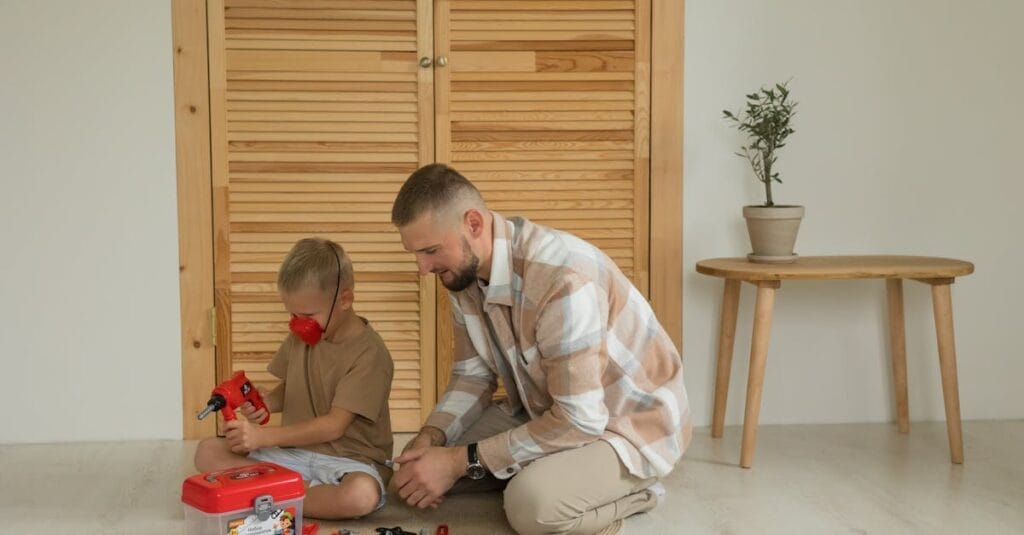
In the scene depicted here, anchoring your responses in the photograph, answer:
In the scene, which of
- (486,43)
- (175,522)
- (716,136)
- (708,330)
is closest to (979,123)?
(716,136)

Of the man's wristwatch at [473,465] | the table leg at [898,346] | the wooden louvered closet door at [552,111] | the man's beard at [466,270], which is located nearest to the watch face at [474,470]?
the man's wristwatch at [473,465]

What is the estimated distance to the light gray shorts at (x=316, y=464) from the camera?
2.47m

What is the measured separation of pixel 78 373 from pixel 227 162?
2.25 ft

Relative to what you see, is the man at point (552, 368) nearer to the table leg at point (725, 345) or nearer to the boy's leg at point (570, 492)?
the boy's leg at point (570, 492)

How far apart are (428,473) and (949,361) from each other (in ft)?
4.54

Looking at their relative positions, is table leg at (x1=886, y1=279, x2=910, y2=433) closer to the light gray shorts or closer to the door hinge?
the light gray shorts

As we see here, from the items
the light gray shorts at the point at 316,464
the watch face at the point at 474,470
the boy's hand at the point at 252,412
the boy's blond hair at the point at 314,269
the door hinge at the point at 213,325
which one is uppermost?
the boy's blond hair at the point at 314,269

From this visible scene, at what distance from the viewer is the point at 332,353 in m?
2.54

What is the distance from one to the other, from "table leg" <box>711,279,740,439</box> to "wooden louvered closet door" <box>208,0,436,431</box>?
778 millimetres

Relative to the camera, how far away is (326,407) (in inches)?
102

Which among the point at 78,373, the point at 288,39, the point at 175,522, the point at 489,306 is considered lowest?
the point at 175,522

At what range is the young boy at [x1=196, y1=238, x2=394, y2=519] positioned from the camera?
95.6 inches

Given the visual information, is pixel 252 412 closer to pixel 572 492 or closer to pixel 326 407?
pixel 326 407

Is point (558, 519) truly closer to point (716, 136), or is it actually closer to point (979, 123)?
point (716, 136)
